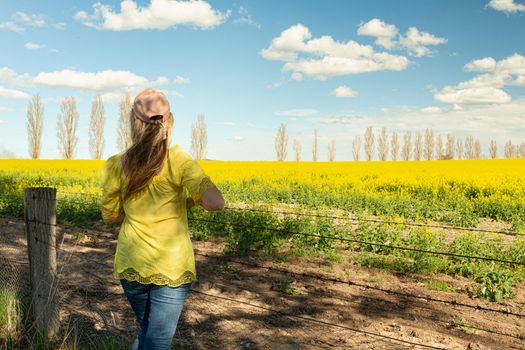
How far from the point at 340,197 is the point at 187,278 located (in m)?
12.5

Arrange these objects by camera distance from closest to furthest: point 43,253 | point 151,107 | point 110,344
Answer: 1. point 151,107
2. point 110,344
3. point 43,253

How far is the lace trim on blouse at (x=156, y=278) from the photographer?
252 centimetres

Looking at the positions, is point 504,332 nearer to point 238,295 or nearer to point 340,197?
point 238,295

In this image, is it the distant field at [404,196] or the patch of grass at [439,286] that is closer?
the patch of grass at [439,286]

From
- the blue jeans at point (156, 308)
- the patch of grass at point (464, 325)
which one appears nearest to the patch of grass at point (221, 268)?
the patch of grass at point (464, 325)

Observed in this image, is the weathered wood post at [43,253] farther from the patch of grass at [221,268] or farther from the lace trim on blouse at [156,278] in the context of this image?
the patch of grass at [221,268]

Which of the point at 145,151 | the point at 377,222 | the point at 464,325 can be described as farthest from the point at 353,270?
the point at 145,151

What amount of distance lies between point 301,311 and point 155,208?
366cm

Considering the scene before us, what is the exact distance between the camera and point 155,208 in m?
2.55

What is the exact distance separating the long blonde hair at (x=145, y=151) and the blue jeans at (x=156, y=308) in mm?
553

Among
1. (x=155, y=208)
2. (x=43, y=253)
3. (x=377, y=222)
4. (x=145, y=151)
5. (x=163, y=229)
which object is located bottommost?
(x=377, y=222)

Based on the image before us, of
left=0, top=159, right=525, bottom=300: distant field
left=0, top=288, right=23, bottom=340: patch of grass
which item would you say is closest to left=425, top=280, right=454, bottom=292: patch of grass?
left=0, top=159, right=525, bottom=300: distant field

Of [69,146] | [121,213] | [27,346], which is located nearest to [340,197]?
[27,346]

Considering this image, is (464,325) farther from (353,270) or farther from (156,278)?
(156,278)
